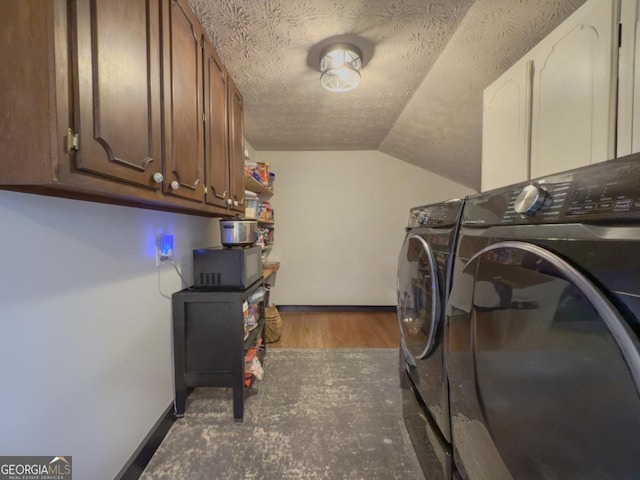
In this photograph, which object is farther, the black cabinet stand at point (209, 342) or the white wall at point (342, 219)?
the white wall at point (342, 219)

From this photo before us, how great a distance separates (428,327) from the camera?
0.93 m

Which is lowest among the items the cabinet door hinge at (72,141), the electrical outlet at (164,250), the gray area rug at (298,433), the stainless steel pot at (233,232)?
the gray area rug at (298,433)

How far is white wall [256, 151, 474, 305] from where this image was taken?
130 inches

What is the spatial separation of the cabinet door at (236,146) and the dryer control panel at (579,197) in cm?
147

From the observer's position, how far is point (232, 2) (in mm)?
1102

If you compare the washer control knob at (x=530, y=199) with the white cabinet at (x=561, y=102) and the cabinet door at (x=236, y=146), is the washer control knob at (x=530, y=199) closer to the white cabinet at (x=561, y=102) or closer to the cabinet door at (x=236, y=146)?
the white cabinet at (x=561, y=102)

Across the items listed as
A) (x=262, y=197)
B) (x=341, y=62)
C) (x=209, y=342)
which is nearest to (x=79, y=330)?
(x=209, y=342)

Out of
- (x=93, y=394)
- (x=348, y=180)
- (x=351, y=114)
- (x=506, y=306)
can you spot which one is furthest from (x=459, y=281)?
(x=348, y=180)

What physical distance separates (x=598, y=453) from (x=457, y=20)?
159cm

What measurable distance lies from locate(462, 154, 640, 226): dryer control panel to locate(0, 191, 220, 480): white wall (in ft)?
4.27

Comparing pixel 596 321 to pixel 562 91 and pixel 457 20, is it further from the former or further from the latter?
pixel 457 20

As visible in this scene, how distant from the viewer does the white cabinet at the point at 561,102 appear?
0.69 m

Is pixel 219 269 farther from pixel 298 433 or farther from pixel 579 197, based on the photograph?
pixel 579 197

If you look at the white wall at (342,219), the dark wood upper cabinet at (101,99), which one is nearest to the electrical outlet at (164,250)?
the dark wood upper cabinet at (101,99)
